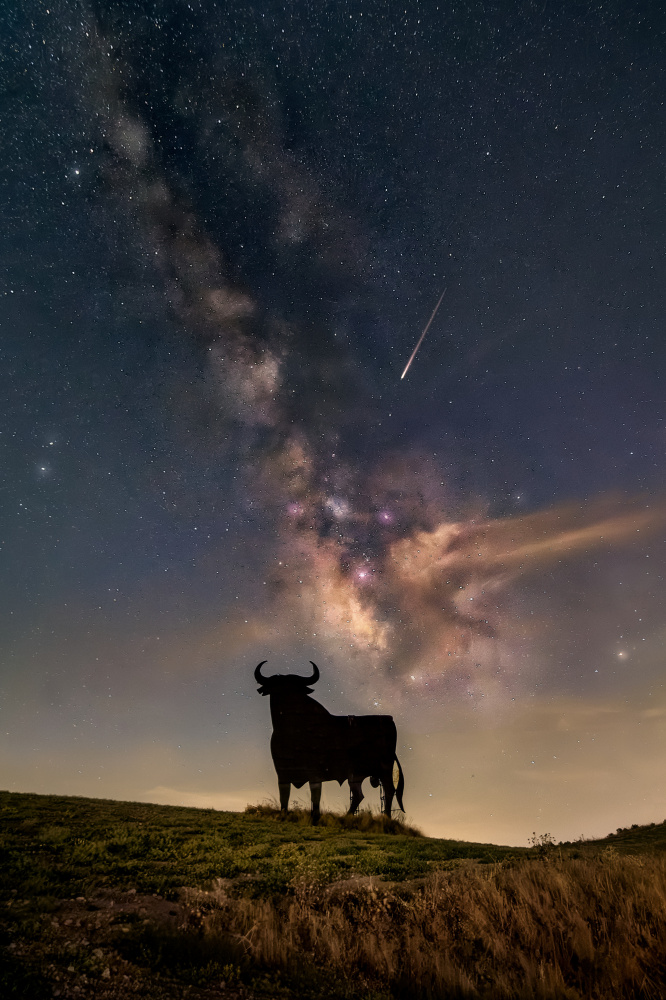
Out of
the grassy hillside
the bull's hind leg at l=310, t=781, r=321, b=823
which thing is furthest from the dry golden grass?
the bull's hind leg at l=310, t=781, r=321, b=823

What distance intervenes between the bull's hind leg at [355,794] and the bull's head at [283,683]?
124 inches

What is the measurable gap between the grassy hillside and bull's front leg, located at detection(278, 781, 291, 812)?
5.19m

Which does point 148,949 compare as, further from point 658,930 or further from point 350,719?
point 350,719

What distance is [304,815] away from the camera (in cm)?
1589

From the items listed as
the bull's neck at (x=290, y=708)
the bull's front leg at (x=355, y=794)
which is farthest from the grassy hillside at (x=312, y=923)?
the bull's front leg at (x=355, y=794)

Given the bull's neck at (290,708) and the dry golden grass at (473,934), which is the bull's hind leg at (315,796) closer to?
the bull's neck at (290,708)

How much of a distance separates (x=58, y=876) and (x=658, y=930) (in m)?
7.70

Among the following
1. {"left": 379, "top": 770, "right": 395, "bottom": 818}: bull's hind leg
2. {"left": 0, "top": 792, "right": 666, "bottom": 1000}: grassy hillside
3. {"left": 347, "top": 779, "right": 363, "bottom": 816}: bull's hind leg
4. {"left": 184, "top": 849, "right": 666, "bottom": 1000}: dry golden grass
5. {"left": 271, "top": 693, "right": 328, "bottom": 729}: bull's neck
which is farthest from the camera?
{"left": 379, "top": 770, "right": 395, "bottom": 818}: bull's hind leg

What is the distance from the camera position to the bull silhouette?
52.4 ft

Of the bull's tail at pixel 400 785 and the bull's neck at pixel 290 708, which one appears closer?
the bull's neck at pixel 290 708

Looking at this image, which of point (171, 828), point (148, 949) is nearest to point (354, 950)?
point (148, 949)

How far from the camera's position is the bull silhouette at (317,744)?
16.0 meters

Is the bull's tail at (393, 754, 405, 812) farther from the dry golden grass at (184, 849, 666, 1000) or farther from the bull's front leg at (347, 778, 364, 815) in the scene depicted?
the dry golden grass at (184, 849, 666, 1000)

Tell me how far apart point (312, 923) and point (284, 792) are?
964 cm
